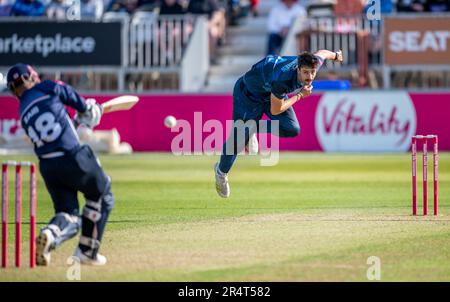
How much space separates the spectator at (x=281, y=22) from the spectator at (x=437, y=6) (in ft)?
10.4

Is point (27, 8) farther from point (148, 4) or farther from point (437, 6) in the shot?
point (437, 6)

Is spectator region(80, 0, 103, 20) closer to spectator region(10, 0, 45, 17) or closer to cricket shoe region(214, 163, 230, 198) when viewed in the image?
spectator region(10, 0, 45, 17)

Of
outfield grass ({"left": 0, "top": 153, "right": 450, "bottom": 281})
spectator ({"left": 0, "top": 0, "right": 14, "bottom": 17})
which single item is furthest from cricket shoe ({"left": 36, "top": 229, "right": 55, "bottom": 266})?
spectator ({"left": 0, "top": 0, "right": 14, "bottom": 17})

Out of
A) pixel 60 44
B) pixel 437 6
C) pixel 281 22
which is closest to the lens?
pixel 60 44

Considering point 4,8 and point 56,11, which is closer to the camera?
point 56,11

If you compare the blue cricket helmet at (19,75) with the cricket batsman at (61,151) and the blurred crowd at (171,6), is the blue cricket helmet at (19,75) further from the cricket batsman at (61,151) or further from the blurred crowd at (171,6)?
the blurred crowd at (171,6)

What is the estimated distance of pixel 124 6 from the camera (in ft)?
99.8

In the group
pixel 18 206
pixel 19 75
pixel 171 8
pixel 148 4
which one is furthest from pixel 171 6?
pixel 18 206

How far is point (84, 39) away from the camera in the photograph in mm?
27188

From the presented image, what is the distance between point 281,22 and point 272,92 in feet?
50.2

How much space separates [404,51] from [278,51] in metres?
3.30

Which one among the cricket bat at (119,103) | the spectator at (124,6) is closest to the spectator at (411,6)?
the spectator at (124,6)
